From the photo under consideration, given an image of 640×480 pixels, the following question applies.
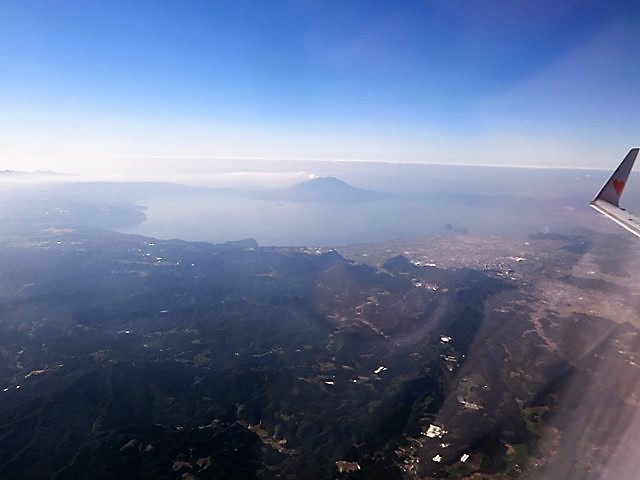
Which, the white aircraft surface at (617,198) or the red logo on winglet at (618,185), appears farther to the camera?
the red logo on winglet at (618,185)

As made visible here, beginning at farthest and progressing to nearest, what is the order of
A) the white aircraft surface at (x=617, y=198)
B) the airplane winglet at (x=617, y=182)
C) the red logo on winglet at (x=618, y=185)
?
1. the red logo on winglet at (x=618, y=185)
2. the airplane winglet at (x=617, y=182)
3. the white aircraft surface at (x=617, y=198)

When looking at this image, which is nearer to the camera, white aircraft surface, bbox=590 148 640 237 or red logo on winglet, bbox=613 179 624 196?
white aircraft surface, bbox=590 148 640 237

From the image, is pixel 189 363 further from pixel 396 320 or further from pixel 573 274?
pixel 573 274

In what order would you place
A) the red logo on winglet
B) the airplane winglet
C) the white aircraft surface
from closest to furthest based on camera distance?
the white aircraft surface, the airplane winglet, the red logo on winglet

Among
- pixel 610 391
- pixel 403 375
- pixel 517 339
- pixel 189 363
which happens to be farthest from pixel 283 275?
pixel 610 391

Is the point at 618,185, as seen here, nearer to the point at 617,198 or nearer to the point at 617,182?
the point at 617,182

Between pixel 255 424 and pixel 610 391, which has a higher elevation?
pixel 610 391

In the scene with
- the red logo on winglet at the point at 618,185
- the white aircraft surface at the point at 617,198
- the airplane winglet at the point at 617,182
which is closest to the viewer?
the white aircraft surface at the point at 617,198
